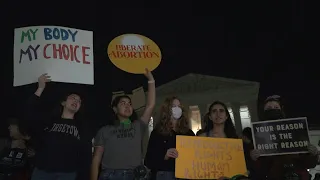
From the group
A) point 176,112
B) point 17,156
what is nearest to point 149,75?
point 176,112

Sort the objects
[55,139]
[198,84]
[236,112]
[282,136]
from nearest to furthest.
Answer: [55,139], [282,136], [236,112], [198,84]

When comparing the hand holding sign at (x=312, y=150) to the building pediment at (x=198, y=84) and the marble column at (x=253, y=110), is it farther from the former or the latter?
the building pediment at (x=198, y=84)

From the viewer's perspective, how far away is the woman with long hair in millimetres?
4168

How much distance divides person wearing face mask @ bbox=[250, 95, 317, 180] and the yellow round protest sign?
1.52 m

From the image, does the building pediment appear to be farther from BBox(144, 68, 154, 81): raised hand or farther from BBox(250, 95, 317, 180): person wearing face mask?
BBox(250, 95, 317, 180): person wearing face mask

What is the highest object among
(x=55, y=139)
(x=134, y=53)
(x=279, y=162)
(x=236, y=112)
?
(x=236, y=112)

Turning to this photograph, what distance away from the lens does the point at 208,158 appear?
388cm

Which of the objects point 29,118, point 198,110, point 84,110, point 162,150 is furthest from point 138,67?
point 198,110

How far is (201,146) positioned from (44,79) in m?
1.90

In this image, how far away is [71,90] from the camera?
13.6 ft

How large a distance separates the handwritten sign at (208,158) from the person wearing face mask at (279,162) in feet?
0.64

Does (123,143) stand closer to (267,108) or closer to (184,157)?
(184,157)

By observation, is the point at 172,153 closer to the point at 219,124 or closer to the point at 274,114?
the point at 219,124

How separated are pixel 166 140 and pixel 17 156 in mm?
1999
